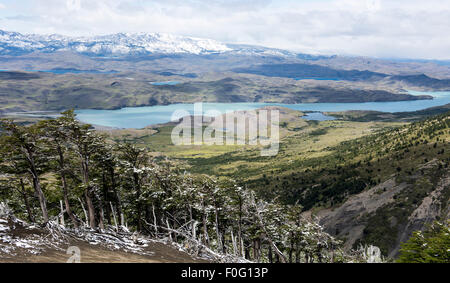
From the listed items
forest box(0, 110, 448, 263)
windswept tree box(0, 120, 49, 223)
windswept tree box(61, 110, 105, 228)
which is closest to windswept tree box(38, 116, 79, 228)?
forest box(0, 110, 448, 263)

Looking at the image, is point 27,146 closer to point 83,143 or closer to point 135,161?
point 83,143

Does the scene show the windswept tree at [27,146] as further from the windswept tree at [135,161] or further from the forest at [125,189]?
the windswept tree at [135,161]

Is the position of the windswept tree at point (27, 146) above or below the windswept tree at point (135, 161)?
above

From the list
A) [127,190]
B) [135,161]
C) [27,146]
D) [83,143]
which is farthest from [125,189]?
[27,146]

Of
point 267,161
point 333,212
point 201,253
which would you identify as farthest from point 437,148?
point 267,161

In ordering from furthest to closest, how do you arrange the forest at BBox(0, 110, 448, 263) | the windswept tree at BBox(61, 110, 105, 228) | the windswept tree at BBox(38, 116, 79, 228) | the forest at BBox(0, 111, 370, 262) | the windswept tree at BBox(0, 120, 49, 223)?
the windswept tree at BBox(61, 110, 105, 228)
the windswept tree at BBox(38, 116, 79, 228)
the forest at BBox(0, 111, 370, 262)
the forest at BBox(0, 110, 448, 263)
the windswept tree at BBox(0, 120, 49, 223)

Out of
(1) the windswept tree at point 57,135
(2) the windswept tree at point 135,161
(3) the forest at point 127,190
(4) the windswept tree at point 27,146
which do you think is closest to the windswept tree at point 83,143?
(3) the forest at point 127,190

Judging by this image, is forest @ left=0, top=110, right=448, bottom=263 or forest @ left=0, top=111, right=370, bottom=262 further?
forest @ left=0, top=111, right=370, bottom=262

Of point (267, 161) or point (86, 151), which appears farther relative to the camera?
point (267, 161)

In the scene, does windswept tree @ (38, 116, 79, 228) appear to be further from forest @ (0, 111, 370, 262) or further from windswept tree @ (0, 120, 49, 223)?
windswept tree @ (0, 120, 49, 223)
